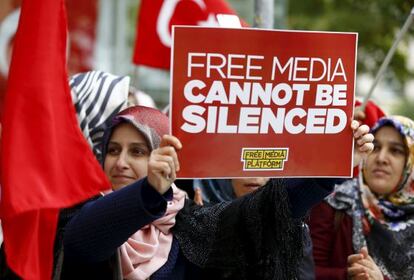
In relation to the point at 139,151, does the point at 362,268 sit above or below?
below

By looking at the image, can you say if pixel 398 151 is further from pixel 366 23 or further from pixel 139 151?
pixel 366 23

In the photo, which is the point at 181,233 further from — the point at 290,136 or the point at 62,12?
the point at 62,12

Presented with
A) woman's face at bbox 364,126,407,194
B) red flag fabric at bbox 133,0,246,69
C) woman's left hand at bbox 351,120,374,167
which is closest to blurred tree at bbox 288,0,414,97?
red flag fabric at bbox 133,0,246,69

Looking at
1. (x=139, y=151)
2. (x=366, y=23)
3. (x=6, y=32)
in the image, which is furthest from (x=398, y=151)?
(x=366, y=23)

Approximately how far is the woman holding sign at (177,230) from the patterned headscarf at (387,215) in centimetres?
118

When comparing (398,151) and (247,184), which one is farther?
(398,151)

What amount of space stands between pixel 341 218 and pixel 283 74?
152 cm

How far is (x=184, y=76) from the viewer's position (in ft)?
11.0

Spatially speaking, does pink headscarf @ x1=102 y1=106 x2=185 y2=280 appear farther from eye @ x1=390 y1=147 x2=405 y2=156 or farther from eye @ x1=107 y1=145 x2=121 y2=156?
eye @ x1=390 y1=147 x2=405 y2=156

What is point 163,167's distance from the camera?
3.19m

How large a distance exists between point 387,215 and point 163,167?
211 centimetres

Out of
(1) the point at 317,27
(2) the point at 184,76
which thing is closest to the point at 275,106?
(2) the point at 184,76

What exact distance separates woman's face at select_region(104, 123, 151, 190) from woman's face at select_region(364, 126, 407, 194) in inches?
61.1

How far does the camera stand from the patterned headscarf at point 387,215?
482cm
